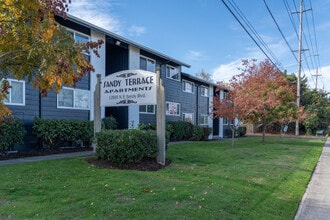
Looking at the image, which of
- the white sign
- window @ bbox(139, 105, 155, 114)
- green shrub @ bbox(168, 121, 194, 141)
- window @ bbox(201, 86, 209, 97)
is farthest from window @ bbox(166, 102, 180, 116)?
the white sign

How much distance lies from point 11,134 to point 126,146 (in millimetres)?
5571

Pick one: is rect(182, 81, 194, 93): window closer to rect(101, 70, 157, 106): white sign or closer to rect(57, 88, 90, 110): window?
rect(57, 88, 90, 110): window

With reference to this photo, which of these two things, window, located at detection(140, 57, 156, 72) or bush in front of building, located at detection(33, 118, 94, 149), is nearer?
bush in front of building, located at detection(33, 118, 94, 149)

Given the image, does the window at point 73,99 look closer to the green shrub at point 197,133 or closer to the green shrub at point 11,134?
the green shrub at point 11,134

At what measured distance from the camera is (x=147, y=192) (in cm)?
593

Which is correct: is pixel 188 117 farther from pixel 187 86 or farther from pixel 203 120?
pixel 203 120

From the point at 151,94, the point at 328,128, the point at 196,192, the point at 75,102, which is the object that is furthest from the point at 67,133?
the point at 328,128

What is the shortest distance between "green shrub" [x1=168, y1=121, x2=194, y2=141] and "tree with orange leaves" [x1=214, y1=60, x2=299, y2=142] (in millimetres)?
3239

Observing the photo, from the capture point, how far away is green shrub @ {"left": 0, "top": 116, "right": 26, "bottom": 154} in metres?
11.2

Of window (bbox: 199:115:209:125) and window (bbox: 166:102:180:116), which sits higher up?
window (bbox: 166:102:180:116)

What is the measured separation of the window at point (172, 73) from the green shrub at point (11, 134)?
13.4 m

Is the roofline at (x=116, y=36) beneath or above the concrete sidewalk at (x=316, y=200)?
above

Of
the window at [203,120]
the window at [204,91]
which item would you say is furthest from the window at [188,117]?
the window at [204,91]

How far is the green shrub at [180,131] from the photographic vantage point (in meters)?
21.5
